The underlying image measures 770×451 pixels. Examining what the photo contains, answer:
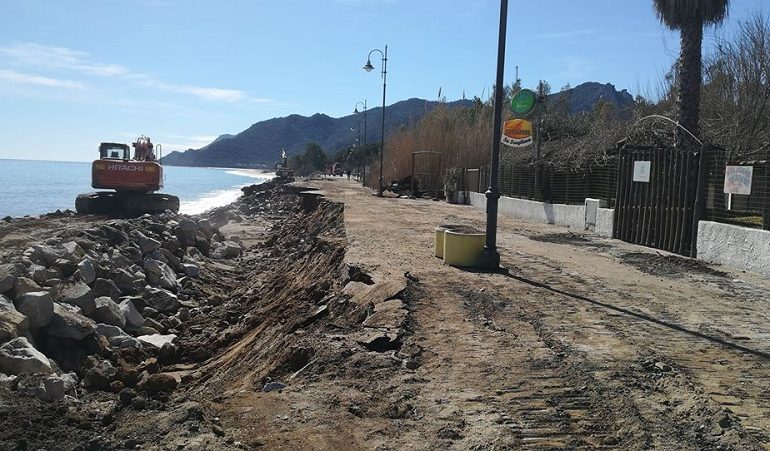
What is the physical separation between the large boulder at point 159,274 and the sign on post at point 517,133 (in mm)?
11879

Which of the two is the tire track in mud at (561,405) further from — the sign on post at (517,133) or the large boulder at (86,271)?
the sign on post at (517,133)

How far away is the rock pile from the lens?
709cm

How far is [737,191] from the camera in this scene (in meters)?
11.4

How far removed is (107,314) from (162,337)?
93 cm

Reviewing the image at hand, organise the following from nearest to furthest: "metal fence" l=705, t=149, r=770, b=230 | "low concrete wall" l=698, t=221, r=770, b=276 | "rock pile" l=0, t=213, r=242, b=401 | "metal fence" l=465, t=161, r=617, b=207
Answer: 1. "rock pile" l=0, t=213, r=242, b=401
2. "low concrete wall" l=698, t=221, r=770, b=276
3. "metal fence" l=705, t=149, r=770, b=230
4. "metal fence" l=465, t=161, r=617, b=207

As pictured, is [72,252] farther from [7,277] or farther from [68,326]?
[68,326]

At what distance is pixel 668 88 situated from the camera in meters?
26.9

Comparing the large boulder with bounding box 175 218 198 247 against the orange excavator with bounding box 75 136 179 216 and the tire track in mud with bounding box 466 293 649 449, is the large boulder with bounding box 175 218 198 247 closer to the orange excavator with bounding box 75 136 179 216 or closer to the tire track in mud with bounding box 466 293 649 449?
the orange excavator with bounding box 75 136 179 216

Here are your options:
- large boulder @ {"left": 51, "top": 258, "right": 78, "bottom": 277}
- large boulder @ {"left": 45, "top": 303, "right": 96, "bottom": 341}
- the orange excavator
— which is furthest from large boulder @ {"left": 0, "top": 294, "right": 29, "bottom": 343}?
the orange excavator

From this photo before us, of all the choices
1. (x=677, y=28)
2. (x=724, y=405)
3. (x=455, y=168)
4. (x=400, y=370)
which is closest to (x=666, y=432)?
(x=724, y=405)

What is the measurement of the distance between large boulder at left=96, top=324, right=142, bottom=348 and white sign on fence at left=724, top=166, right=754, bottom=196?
34.2 ft

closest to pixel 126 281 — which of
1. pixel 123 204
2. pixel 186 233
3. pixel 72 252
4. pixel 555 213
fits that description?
Answer: pixel 72 252

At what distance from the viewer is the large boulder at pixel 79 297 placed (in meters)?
9.83

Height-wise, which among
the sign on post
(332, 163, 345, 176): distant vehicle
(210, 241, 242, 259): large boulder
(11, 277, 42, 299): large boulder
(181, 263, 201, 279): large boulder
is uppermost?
the sign on post
